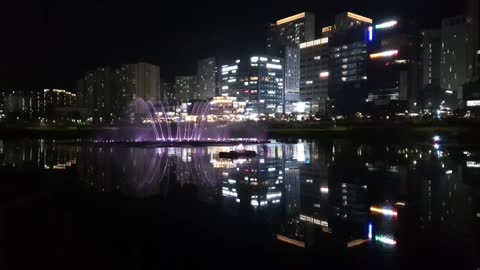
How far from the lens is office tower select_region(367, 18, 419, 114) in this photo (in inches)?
4065

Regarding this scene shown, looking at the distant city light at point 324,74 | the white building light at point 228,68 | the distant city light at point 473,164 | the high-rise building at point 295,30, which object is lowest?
the distant city light at point 473,164

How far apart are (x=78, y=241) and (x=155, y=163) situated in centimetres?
1596

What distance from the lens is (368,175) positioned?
1966cm

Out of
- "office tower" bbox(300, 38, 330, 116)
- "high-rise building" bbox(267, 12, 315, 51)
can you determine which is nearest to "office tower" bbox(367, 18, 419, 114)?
"office tower" bbox(300, 38, 330, 116)

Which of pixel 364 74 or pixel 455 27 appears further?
pixel 364 74

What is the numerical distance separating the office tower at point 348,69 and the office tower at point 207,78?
174 ft

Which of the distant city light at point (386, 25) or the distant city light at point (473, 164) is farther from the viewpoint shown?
the distant city light at point (386, 25)

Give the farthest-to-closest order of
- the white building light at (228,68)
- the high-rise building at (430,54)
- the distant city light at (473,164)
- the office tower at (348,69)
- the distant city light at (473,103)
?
the white building light at (228,68) < the office tower at (348,69) < the high-rise building at (430,54) < the distant city light at (473,103) < the distant city light at (473,164)

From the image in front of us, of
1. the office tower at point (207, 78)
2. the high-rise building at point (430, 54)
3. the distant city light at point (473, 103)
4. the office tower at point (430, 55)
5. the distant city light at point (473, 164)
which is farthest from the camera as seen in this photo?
the office tower at point (207, 78)

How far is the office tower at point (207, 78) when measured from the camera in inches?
6427

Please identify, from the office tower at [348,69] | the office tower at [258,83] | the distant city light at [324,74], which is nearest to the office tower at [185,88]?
the office tower at [258,83]

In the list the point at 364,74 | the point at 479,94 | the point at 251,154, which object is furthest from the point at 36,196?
the point at 364,74

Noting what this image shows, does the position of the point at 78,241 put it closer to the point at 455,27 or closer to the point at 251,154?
the point at 251,154

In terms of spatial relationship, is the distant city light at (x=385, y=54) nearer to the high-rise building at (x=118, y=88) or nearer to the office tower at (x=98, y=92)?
the high-rise building at (x=118, y=88)
